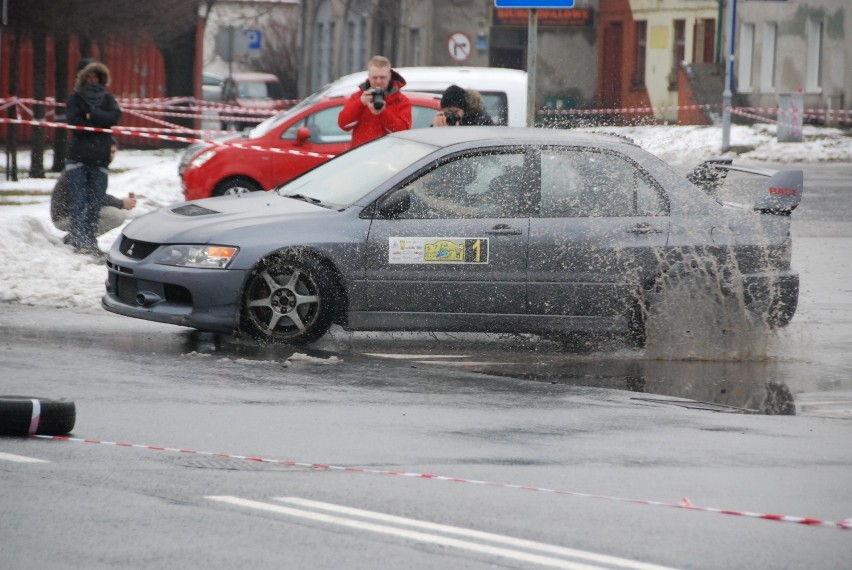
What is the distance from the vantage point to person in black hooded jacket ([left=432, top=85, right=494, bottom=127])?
1396 cm

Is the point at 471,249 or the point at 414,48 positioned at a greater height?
the point at 414,48

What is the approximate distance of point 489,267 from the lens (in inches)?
420

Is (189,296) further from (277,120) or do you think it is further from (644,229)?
(277,120)

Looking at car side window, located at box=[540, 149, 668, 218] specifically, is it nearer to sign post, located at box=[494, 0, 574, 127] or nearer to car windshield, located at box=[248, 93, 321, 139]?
sign post, located at box=[494, 0, 574, 127]

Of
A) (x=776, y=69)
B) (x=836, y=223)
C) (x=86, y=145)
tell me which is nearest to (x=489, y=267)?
(x=86, y=145)

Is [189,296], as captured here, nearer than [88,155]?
Yes

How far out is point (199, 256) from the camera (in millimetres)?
10539

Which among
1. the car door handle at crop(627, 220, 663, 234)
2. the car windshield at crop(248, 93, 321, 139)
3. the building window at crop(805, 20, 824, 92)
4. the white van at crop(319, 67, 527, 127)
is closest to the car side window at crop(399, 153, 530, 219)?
the car door handle at crop(627, 220, 663, 234)

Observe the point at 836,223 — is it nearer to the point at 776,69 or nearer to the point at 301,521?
the point at 301,521

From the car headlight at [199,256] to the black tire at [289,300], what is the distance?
8.4 inches

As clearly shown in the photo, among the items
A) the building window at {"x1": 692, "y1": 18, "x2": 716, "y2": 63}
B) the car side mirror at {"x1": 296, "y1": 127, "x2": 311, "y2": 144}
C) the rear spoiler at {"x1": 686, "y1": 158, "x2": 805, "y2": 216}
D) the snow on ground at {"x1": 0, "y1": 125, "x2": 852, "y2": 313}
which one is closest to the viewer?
the rear spoiler at {"x1": 686, "y1": 158, "x2": 805, "y2": 216}

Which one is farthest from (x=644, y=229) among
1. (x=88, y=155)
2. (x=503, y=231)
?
(x=88, y=155)

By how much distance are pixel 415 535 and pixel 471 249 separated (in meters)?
4.76

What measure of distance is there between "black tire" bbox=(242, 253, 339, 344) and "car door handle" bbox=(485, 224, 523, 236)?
104cm
